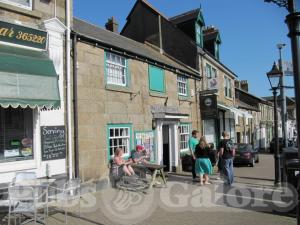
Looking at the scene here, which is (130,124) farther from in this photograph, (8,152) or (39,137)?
(8,152)

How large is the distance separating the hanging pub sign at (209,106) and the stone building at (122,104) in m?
1.58

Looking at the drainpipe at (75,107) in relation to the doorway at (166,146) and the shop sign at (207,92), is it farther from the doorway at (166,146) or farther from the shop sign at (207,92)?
the shop sign at (207,92)

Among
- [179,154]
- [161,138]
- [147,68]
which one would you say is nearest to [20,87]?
[147,68]

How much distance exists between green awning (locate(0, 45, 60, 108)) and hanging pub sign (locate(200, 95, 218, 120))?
39.1 feet

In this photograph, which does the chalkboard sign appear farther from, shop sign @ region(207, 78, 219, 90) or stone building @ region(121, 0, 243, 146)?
shop sign @ region(207, 78, 219, 90)

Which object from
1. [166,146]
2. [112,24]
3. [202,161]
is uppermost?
[112,24]

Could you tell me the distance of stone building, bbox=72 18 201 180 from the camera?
10539 millimetres

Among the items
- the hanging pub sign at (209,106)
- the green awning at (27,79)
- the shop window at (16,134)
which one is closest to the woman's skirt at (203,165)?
the green awning at (27,79)

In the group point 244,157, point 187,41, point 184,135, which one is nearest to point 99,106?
point 184,135

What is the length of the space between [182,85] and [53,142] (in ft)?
32.6

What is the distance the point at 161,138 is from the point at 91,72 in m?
5.44

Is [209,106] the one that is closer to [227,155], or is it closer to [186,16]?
[186,16]

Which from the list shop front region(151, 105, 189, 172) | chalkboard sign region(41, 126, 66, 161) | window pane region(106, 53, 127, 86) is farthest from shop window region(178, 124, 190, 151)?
chalkboard sign region(41, 126, 66, 161)

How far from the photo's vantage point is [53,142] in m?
9.30
